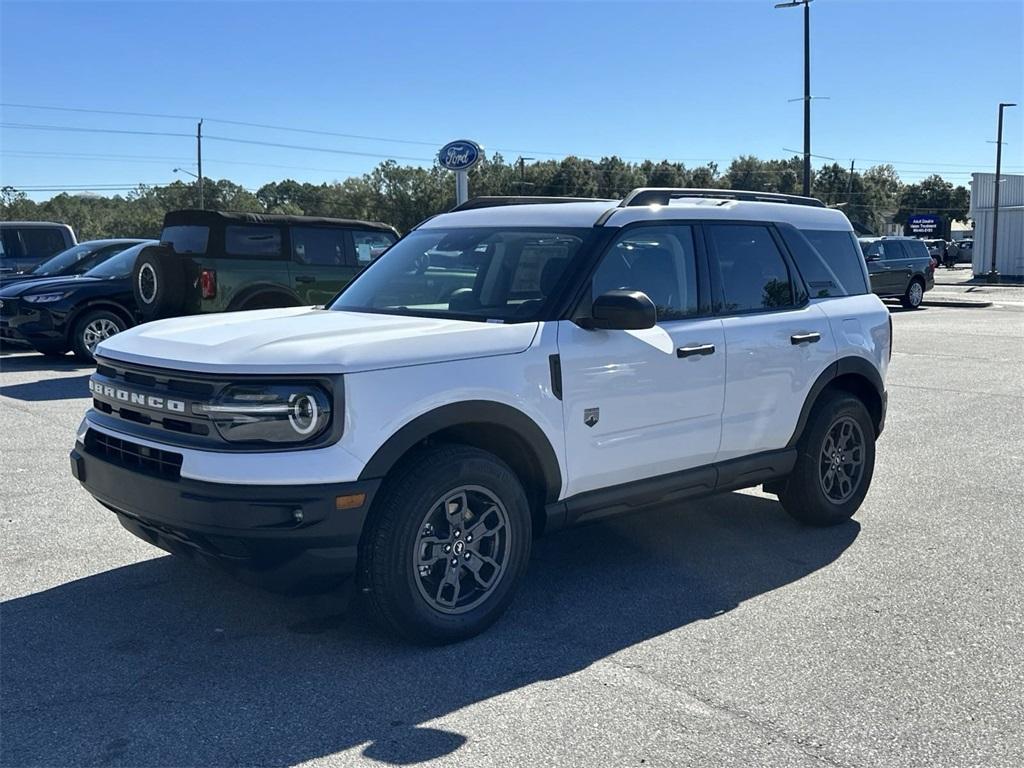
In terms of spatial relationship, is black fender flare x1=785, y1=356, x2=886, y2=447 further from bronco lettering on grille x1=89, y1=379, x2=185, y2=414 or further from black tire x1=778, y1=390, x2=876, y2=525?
bronco lettering on grille x1=89, y1=379, x2=185, y2=414

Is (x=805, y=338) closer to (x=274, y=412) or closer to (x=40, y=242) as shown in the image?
(x=274, y=412)

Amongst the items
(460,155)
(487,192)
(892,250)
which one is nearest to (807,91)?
(892,250)

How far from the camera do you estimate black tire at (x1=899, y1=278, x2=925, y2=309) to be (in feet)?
82.7

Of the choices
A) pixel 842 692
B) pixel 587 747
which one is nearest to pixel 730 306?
pixel 842 692

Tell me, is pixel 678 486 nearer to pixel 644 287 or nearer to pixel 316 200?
pixel 644 287

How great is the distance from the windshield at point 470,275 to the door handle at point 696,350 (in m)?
0.72

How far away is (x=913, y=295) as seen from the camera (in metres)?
25.4

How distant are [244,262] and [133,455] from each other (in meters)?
7.79

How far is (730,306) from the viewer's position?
5.40m

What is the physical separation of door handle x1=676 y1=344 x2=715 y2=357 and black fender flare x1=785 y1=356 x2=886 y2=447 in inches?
37.9

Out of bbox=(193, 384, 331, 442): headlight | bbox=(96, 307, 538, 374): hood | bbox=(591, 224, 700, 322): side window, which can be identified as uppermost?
bbox=(591, 224, 700, 322): side window

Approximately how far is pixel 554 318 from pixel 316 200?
92.0m

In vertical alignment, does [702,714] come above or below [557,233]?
below

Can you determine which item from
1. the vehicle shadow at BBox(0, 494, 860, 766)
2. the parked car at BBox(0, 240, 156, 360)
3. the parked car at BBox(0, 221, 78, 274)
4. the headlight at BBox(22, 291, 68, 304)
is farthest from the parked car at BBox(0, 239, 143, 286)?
the vehicle shadow at BBox(0, 494, 860, 766)
